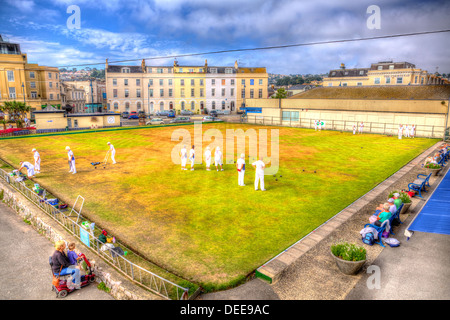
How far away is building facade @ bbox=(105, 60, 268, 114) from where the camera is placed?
74044mm

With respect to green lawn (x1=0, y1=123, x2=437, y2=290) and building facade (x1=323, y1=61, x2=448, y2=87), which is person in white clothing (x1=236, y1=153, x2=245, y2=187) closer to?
green lawn (x1=0, y1=123, x2=437, y2=290)

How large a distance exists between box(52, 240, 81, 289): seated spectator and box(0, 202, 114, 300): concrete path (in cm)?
44

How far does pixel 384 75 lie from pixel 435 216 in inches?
3214

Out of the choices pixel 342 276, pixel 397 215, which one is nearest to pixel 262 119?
pixel 397 215

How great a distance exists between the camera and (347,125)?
4384 cm

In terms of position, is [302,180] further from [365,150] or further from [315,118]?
[315,118]

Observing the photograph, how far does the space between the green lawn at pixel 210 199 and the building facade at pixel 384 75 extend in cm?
5787

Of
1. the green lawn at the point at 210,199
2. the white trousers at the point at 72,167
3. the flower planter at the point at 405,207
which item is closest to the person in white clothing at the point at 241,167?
the green lawn at the point at 210,199

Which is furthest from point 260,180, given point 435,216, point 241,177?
point 435,216

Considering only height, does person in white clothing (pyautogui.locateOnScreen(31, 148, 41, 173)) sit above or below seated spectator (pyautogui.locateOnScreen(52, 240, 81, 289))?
above

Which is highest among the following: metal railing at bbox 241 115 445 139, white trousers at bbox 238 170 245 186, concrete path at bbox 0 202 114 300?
metal railing at bbox 241 115 445 139

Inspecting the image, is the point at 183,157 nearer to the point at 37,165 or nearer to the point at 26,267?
the point at 37,165

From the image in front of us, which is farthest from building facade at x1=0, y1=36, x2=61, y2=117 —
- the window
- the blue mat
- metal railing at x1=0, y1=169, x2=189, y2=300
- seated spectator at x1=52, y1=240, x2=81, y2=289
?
the blue mat

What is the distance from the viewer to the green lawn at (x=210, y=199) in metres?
9.86
